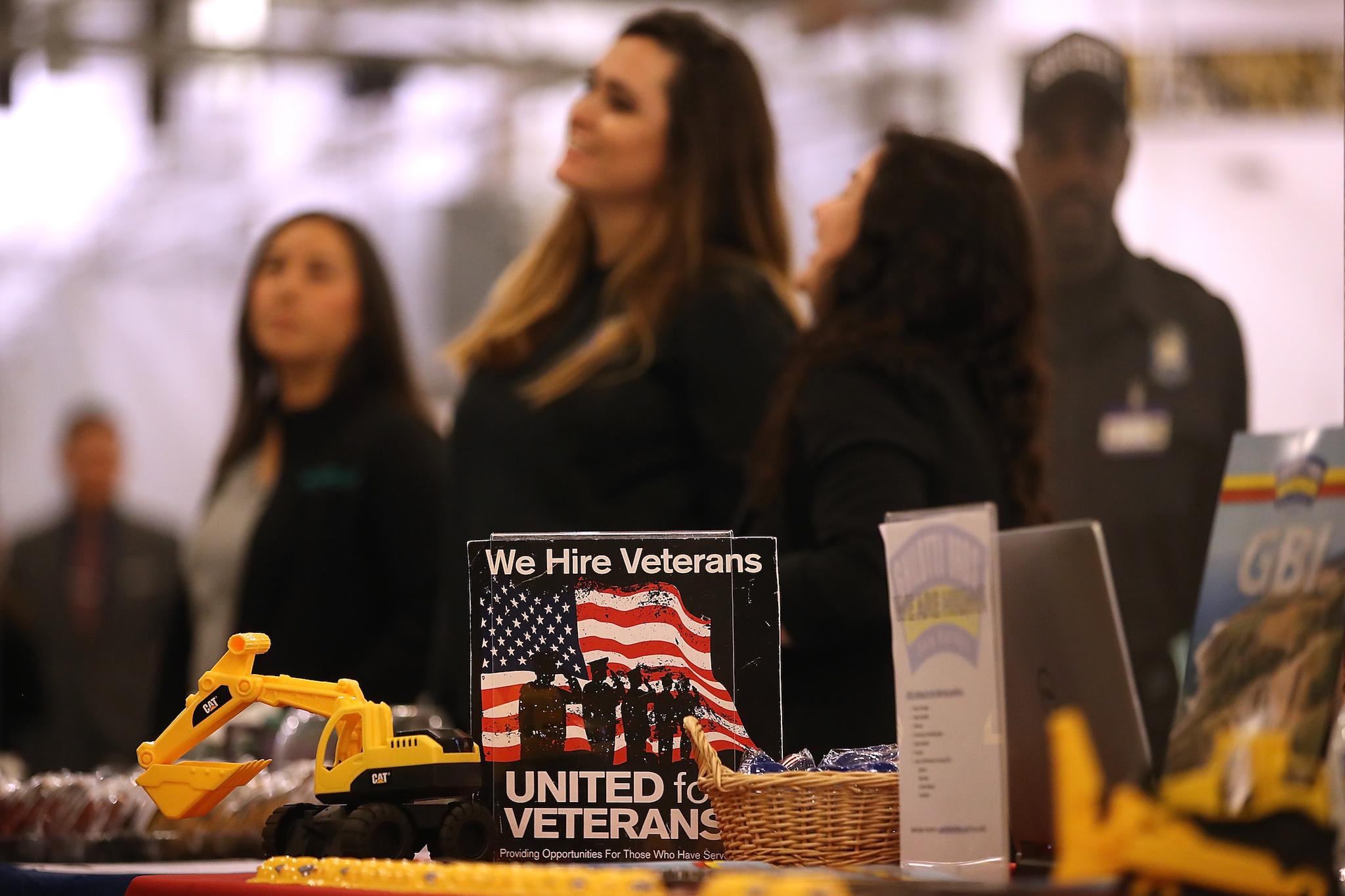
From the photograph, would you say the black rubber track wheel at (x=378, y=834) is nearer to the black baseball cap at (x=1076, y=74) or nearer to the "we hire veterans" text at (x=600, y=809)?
the "we hire veterans" text at (x=600, y=809)

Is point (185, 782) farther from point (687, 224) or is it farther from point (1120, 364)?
point (1120, 364)

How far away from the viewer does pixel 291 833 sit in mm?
1023

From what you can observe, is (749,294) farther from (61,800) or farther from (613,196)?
(61,800)

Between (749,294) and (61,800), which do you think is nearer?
(61,800)

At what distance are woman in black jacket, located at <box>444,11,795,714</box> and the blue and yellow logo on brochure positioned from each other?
0.99 metres

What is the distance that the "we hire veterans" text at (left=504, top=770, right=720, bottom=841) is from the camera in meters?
1.08

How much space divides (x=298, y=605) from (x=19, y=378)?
6.31 meters

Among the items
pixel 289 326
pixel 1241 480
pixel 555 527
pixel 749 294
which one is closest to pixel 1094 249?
pixel 749 294

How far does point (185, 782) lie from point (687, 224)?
1276 millimetres

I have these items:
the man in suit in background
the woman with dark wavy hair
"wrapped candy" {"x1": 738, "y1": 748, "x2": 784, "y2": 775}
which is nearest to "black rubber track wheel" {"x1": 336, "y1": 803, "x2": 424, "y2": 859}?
"wrapped candy" {"x1": 738, "y1": 748, "x2": 784, "y2": 775}

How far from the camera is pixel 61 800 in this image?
145 centimetres

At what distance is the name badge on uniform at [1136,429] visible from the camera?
281 centimetres

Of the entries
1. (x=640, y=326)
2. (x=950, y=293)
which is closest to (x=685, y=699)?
(x=950, y=293)

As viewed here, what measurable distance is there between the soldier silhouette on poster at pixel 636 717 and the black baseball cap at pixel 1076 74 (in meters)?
2.05
